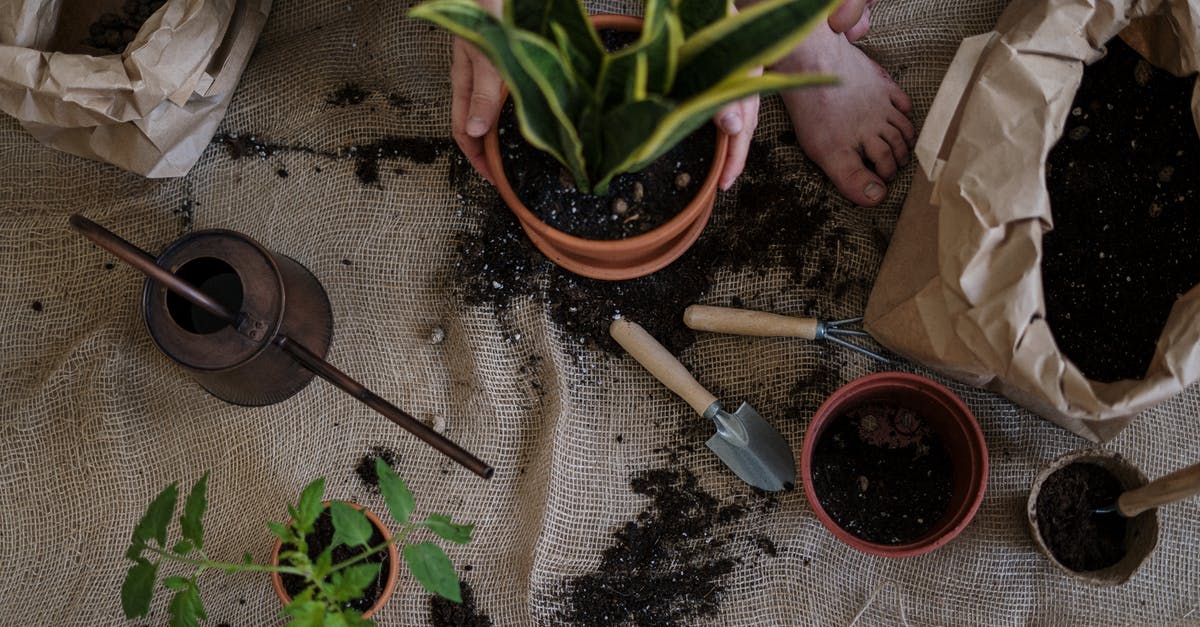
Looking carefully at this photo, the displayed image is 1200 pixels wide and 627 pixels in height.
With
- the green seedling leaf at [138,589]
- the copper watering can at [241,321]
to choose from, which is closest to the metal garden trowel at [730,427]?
the copper watering can at [241,321]

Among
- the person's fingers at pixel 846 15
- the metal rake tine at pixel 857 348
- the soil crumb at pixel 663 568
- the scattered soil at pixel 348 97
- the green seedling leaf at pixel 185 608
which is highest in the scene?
the person's fingers at pixel 846 15

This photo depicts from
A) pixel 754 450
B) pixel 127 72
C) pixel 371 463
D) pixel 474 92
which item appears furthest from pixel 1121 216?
pixel 127 72

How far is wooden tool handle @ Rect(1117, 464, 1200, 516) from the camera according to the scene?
94 cm

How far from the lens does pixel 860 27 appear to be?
1256 millimetres

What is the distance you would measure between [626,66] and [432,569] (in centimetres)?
52

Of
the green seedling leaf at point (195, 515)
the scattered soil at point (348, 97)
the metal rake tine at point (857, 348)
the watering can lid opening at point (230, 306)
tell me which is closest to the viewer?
the green seedling leaf at point (195, 515)

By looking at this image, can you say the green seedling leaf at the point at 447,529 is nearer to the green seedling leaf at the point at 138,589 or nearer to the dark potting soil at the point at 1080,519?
the green seedling leaf at the point at 138,589

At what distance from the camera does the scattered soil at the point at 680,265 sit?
124 cm

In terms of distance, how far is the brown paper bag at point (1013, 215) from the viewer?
94 cm

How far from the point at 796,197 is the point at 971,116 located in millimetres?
300

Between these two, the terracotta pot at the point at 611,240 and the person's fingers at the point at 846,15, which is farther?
the person's fingers at the point at 846,15

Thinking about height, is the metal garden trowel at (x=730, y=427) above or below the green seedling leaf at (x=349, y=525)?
below

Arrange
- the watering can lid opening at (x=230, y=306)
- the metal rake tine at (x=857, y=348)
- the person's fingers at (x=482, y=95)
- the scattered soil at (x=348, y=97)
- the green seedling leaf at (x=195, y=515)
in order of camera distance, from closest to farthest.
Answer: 1. the green seedling leaf at (x=195, y=515)
2. the person's fingers at (x=482, y=95)
3. the watering can lid opening at (x=230, y=306)
4. the metal rake tine at (x=857, y=348)
5. the scattered soil at (x=348, y=97)

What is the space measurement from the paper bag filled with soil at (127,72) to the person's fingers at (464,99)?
1.24ft
